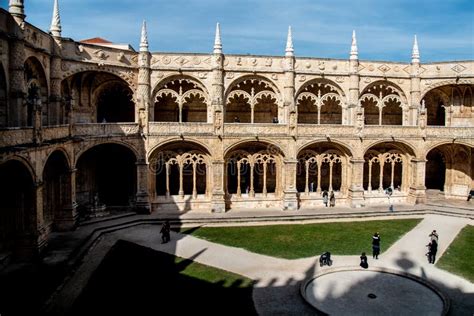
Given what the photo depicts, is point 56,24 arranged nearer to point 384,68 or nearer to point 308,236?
point 308,236

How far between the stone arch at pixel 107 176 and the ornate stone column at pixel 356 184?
15.4 metres

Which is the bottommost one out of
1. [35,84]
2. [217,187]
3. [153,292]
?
[153,292]

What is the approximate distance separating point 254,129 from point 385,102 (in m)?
12.3

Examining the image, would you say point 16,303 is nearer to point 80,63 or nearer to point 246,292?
point 246,292

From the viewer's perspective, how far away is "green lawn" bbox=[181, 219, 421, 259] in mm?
19234

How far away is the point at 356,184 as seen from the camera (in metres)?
28.8

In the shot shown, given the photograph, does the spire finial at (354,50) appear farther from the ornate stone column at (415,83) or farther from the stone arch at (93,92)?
the stone arch at (93,92)

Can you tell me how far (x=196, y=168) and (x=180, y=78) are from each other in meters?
6.51

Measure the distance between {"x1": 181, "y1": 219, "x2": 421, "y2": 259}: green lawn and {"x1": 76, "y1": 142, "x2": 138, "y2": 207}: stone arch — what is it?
24.5 ft

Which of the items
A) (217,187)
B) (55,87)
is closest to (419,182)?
(217,187)

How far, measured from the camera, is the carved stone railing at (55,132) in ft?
60.6

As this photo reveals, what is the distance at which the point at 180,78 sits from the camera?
27609 mm

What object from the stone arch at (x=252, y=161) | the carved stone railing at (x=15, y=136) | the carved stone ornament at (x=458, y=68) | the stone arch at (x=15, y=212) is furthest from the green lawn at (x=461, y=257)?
the carved stone railing at (x=15, y=136)

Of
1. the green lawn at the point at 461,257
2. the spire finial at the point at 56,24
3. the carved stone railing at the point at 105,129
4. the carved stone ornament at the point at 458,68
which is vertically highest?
the spire finial at the point at 56,24
